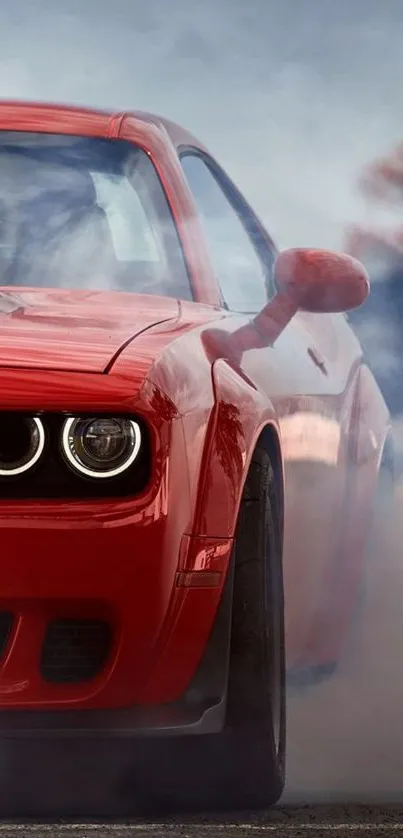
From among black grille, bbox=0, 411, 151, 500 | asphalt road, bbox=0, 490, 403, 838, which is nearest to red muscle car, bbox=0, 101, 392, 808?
black grille, bbox=0, 411, 151, 500

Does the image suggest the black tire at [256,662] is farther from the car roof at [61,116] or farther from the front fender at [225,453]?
the car roof at [61,116]

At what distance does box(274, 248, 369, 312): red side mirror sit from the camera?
2.78 m

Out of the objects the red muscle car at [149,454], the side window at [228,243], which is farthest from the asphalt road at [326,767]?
the side window at [228,243]

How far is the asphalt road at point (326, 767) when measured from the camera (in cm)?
246

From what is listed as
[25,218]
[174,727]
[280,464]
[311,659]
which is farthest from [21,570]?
[311,659]

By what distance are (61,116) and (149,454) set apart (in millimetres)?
1173

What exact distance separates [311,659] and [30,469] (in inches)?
51.2

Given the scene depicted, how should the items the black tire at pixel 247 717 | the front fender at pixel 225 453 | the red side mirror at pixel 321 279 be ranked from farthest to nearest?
the red side mirror at pixel 321 279
the black tire at pixel 247 717
the front fender at pixel 225 453

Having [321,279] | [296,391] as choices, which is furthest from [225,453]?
[296,391]

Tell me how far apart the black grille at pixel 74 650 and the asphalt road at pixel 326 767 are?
27 centimetres

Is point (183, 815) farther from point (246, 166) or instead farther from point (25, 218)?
point (246, 166)

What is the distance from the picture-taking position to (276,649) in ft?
8.18

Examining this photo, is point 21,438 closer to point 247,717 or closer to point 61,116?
point 247,717

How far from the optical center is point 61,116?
3146mm
